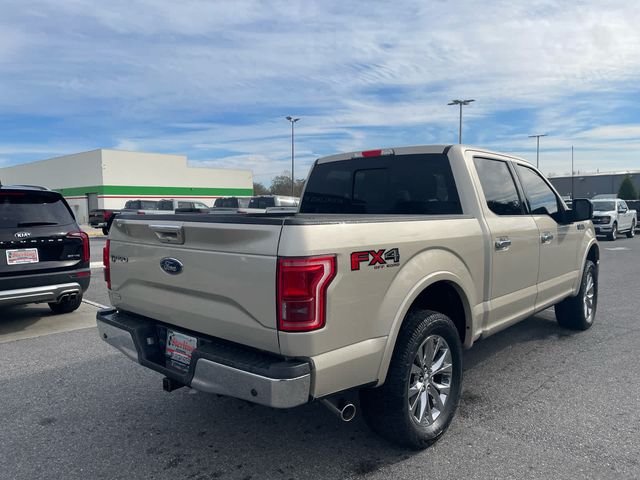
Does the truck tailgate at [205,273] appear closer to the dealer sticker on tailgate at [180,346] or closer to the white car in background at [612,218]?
the dealer sticker on tailgate at [180,346]

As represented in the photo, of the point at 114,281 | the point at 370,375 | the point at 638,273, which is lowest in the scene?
the point at 638,273

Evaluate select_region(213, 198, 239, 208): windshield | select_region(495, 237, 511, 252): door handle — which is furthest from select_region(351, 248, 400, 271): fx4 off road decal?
select_region(213, 198, 239, 208): windshield

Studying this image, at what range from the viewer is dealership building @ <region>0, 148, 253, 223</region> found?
1617 inches

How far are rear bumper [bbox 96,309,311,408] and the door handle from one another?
2129 millimetres

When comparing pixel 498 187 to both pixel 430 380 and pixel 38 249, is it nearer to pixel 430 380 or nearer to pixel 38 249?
pixel 430 380

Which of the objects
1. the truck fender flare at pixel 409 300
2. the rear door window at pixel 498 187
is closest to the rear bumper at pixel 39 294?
the truck fender flare at pixel 409 300

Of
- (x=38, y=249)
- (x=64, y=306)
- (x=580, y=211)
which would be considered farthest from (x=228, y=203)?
(x=580, y=211)

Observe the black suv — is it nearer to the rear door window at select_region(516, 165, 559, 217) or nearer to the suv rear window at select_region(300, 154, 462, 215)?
the suv rear window at select_region(300, 154, 462, 215)

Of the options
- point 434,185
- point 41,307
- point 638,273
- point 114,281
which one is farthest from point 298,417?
point 638,273

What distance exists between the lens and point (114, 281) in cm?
372

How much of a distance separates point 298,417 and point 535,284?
97.8 inches

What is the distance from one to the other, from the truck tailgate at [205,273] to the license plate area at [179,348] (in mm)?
69

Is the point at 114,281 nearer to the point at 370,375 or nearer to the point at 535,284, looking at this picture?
the point at 370,375

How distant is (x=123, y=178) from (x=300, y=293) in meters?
43.1
